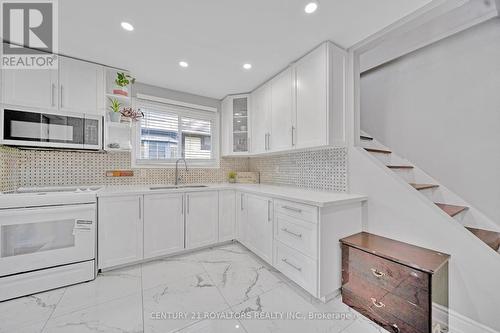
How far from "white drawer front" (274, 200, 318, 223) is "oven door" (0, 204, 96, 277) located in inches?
74.0

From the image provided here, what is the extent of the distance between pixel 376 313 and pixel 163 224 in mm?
2232

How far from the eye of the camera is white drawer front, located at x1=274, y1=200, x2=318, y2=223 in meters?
1.66

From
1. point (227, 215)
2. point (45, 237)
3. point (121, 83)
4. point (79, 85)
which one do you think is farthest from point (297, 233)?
point (79, 85)

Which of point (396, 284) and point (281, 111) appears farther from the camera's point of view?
point (281, 111)

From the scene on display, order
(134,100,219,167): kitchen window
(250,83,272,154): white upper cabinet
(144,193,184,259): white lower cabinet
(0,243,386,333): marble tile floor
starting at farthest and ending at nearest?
(134,100,219,167): kitchen window, (250,83,272,154): white upper cabinet, (144,193,184,259): white lower cabinet, (0,243,386,333): marble tile floor

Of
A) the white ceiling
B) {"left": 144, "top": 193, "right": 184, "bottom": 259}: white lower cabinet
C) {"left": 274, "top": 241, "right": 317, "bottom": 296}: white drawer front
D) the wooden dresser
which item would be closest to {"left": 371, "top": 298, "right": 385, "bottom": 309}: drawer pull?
the wooden dresser

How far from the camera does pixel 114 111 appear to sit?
2395mm

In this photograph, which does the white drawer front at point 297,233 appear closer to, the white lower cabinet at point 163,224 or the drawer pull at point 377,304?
the drawer pull at point 377,304

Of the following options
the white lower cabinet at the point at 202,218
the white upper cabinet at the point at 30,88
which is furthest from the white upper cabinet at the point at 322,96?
the white upper cabinet at the point at 30,88

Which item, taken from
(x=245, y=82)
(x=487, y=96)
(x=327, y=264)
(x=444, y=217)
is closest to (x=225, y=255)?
(x=327, y=264)

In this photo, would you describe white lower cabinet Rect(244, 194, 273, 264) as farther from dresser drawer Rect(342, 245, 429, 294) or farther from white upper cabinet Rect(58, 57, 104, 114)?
white upper cabinet Rect(58, 57, 104, 114)

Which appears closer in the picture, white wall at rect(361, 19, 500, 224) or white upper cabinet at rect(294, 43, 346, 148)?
white wall at rect(361, 19, 500, 224)

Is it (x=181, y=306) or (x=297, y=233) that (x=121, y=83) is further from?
(x=297, y=233)

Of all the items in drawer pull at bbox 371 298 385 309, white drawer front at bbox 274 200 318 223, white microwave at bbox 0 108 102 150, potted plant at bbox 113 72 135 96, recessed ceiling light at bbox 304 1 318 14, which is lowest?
drawer pull at bbox 371 298 385 309
